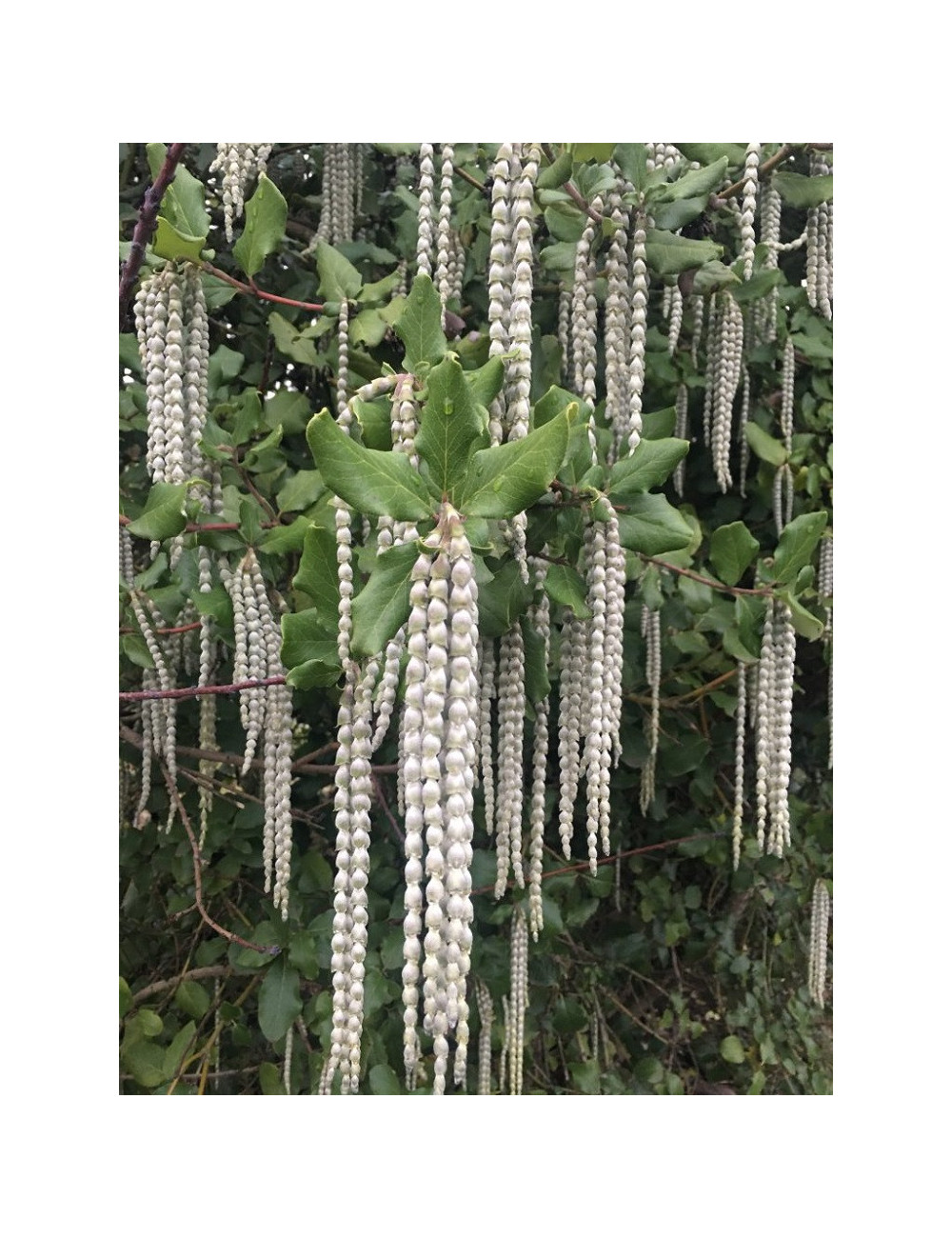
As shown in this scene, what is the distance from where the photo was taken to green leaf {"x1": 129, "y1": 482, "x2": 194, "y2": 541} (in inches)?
55.0

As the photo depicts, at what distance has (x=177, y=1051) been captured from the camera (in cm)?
193

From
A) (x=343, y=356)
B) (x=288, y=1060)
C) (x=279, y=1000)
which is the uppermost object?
(x=343, y=356)

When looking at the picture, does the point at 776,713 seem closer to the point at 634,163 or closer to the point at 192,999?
the point at 634,163

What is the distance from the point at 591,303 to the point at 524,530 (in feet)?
1.07

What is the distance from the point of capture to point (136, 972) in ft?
7.19

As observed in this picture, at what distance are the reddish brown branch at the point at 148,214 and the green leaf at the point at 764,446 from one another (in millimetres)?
1371

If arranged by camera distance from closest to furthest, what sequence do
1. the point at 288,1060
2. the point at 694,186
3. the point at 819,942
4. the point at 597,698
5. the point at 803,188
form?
the point at 597,698 → the point at 694,186 → the point at 803,188 → the point at 288,1060 → the point at 819,942

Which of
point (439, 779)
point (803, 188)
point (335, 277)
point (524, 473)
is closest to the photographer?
point (439, 779)

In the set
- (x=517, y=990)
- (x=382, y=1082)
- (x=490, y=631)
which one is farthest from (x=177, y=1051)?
(x=490, y=631)

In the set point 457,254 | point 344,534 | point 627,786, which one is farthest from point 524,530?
point 627,786

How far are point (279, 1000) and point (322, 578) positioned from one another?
3.63 feet

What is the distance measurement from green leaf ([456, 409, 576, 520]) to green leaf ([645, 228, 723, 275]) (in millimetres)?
504

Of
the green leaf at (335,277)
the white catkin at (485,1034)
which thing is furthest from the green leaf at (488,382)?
the white catkin at (485,1034)

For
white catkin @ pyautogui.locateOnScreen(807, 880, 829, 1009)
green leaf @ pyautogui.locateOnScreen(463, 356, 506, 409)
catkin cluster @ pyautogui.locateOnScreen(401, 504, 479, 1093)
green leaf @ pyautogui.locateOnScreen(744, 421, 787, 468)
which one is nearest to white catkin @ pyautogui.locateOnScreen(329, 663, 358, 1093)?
catkin cluster @ pyautogui.locateOnScreen(401, 504, 479, 1093)
